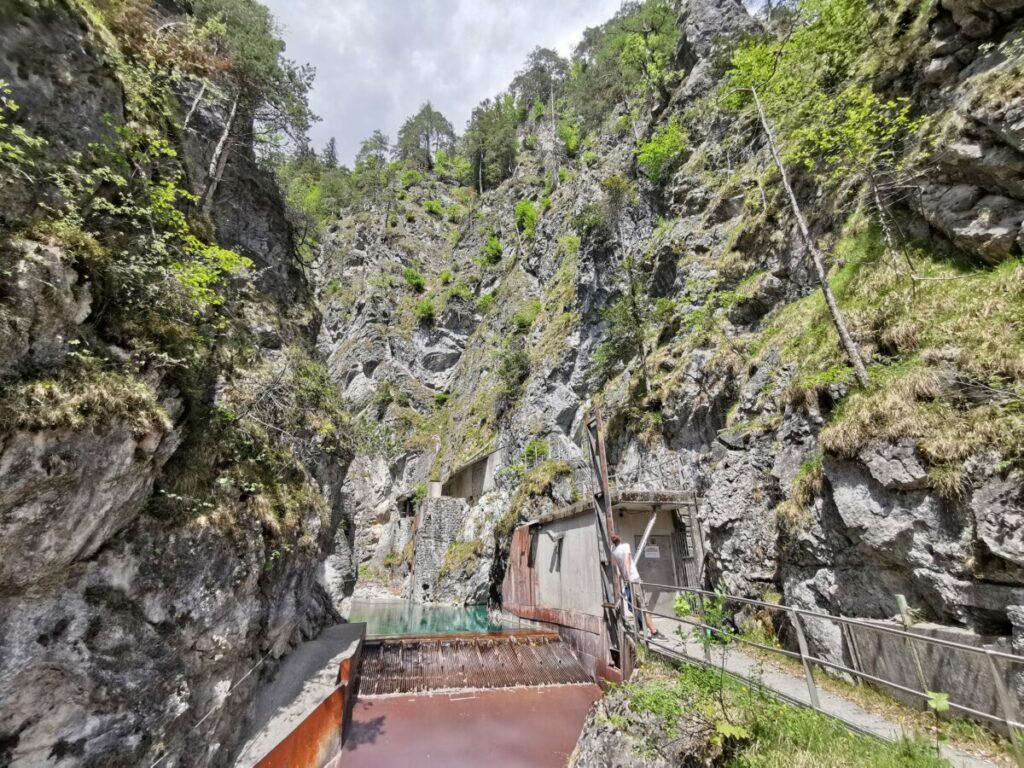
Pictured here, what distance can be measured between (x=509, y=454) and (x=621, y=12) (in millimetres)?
42419

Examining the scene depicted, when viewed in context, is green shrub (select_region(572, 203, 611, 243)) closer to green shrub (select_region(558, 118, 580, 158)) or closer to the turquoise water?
green shrub (select_region(558, 118, 580, 158))

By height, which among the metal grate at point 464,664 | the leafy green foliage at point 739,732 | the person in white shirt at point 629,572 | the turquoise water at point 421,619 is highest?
the person in white shirt at point 629,572

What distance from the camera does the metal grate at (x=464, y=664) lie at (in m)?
10.1

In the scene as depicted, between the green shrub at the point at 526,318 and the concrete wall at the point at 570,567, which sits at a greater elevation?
the green shrub at the point at 526,318

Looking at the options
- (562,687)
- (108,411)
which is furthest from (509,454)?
(108,411)

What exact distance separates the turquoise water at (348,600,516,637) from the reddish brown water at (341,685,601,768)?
8.58 metres

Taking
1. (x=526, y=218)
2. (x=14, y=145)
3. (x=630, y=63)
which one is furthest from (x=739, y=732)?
(x=526, y=218)

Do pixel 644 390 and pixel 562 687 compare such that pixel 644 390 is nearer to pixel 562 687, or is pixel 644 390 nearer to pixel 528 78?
pixel 562 687

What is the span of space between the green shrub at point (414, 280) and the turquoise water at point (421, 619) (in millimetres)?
30950

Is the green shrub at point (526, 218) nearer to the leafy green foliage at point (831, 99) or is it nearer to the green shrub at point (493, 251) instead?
the green shrub at point (493, 251)

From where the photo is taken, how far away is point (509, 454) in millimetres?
26297

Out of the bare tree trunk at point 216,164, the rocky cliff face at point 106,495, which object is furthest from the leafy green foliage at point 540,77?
the rocky cliff face at point 106,495

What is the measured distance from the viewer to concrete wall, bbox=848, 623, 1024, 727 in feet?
15.0

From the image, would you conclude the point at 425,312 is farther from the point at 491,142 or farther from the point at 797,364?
the point at 797,364
